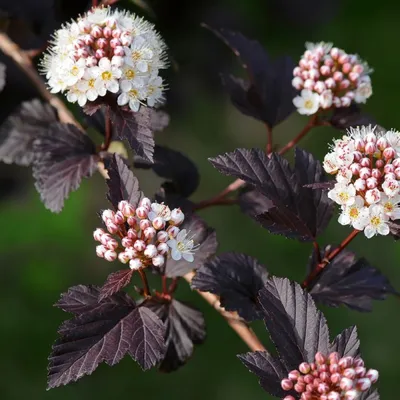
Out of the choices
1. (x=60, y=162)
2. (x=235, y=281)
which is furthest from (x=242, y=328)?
(x=60, y=162)

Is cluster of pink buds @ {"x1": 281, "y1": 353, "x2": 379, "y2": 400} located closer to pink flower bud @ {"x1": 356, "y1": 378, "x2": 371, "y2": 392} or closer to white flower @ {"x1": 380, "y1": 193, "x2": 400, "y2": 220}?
pink flower bud @ {"x1": 356, "y1": 378, "x2": 371, "y2": 392}

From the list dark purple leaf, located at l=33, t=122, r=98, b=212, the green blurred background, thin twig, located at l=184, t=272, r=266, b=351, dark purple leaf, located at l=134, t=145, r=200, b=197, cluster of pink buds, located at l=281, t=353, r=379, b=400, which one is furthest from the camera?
the green blurred background

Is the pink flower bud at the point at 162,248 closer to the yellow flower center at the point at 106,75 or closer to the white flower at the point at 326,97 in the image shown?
the yellow flower center at the point at 106,75

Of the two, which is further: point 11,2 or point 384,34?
point 384,34

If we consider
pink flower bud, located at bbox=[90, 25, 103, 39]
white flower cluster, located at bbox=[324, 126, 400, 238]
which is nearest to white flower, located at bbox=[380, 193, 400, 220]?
white flower cluster, located at bbox=[324, 126, 400, 238]

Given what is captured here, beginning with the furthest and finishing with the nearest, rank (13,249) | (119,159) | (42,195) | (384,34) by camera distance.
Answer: (384,34) → (13,249) → (42,195) → (119,159)

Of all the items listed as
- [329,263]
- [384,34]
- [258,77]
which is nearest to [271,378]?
[329,263]

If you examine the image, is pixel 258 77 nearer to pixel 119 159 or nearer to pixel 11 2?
pixel 119 159
